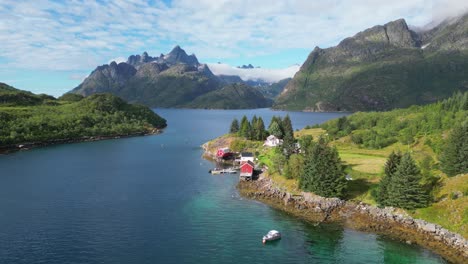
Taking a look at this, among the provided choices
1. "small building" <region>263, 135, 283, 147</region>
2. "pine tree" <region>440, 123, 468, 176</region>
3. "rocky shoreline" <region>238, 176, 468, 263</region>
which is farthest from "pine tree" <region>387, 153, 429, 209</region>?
"small building" <region>263, 135, 283, 147</region>

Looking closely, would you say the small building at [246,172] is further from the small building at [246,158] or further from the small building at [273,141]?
the small building at [273,141]

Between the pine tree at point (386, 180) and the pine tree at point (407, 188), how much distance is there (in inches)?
93.7

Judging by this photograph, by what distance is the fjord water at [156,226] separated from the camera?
217 ft

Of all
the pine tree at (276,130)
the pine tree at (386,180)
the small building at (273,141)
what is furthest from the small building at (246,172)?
the pine tree at (276,130)

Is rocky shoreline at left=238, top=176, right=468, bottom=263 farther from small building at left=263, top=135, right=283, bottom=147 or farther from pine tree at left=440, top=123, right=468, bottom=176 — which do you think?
small building at left=263, top=135, right=283, bottom=147

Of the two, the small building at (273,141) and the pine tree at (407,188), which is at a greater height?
the small building at (273,141)

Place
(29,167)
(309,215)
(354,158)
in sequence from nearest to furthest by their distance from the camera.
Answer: (309,215)
(354,158)
(29,167)

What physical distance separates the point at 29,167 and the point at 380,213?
419 ft

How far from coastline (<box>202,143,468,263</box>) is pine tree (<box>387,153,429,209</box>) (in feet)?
8.18

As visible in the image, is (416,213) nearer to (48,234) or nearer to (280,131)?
(48,234)

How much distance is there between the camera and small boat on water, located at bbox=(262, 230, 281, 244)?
7112 cm

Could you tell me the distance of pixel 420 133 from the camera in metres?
152

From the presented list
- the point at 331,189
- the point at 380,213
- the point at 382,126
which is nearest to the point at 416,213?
the point at 380,213

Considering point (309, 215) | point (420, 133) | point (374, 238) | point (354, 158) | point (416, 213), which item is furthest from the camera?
point (420, 133)
